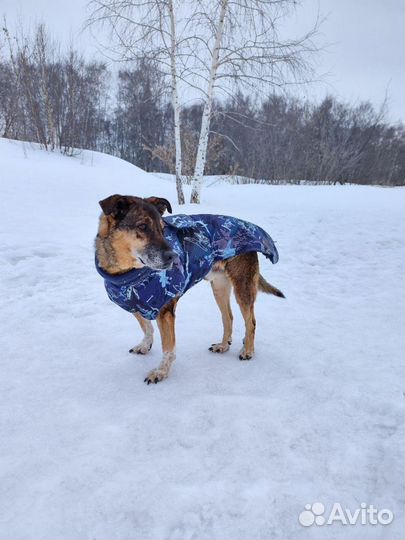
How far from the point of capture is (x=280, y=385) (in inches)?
108

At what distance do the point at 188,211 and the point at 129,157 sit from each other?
3258cm

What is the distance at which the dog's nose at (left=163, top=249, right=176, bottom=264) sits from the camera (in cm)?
262

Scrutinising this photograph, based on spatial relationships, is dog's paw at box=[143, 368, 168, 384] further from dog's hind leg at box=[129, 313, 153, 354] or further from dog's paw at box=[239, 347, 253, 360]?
dog's paw at box=[239, 347, 253, 360]

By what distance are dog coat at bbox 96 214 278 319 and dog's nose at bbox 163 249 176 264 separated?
0.04 meters

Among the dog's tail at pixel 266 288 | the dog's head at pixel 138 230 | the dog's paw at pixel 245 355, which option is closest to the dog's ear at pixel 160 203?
the dog's head at pixel 138 230

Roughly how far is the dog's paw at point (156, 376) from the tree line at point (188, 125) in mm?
9302

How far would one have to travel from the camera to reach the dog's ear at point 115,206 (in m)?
2.68

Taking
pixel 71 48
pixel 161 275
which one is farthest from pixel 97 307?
pixel 71 48

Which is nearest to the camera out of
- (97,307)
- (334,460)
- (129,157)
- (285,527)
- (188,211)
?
(285,527)

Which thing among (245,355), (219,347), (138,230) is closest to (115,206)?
(138,230)

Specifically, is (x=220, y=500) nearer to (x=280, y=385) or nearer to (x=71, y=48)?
(x=280, y=385)

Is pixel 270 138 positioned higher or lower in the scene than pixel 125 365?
higher

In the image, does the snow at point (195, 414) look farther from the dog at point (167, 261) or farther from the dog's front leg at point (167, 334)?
the dog at point (167, 261)

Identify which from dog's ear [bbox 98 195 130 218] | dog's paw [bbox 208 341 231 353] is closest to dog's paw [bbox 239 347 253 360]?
dog's paw [bbox 208 341 231 353]
